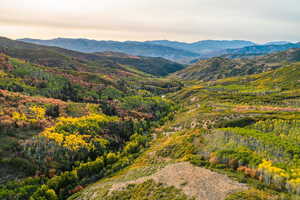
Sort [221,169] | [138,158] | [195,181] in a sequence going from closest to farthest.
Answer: [195,181] → [221,169] → [138,158]

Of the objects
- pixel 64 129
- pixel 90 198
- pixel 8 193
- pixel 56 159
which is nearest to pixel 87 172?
pixel 56 159

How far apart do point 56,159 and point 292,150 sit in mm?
90376

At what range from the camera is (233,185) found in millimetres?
54688

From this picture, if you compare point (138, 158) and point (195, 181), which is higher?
point (195, 181)

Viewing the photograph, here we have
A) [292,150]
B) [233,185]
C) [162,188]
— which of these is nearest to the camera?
[233,185]

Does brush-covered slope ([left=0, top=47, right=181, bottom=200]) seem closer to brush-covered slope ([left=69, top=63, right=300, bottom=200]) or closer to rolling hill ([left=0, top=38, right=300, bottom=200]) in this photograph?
rolling hill ([left=0, top=38, right=300, bottom=200])

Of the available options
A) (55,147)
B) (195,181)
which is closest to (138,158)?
(55,147)

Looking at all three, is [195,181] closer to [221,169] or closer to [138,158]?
[221,169]

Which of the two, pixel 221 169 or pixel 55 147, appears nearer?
pixel 221 169

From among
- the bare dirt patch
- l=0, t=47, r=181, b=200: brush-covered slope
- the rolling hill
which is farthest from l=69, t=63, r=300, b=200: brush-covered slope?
l=0, t=47, r=181, b=200: brush-covered slope

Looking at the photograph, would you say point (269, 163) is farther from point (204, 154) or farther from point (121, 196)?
point (121, 196)

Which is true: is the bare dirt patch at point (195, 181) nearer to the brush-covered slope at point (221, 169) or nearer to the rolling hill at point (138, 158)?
the brush-covered slope at point (221, 169)

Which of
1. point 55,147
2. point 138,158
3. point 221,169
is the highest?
point 221,169

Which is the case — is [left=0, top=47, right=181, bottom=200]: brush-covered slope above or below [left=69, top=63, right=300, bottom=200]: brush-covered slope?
below
